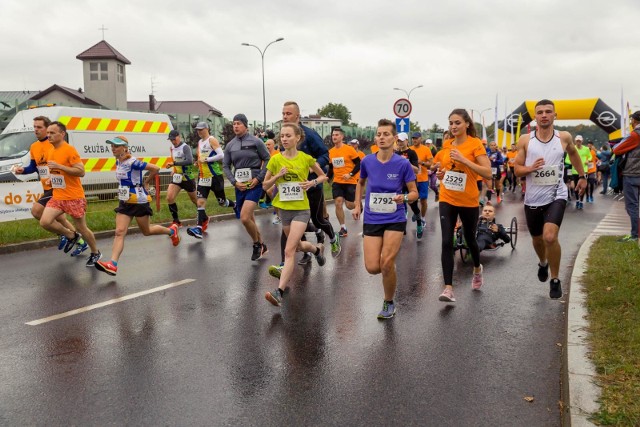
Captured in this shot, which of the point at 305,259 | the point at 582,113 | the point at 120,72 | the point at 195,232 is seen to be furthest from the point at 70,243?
the point at 120,72

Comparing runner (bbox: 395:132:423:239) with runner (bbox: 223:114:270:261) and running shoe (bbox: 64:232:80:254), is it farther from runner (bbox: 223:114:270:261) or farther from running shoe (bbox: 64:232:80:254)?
running shoe (bbox: 64:232:80:254)

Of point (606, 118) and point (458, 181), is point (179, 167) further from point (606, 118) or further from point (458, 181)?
point (606, 118)

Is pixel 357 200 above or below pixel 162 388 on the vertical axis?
above

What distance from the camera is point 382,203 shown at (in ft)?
18.1

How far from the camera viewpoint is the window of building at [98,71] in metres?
53.5

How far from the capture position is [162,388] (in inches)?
155

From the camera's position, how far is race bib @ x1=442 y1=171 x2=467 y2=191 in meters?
6.19

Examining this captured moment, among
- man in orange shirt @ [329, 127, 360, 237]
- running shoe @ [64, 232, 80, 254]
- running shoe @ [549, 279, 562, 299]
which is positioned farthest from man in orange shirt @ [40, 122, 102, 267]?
running shoe @ [549, 279, 562, 299]

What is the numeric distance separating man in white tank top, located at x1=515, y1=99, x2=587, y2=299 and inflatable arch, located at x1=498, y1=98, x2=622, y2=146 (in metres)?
26.4

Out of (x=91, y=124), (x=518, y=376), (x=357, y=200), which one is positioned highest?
(x=91, y=124)

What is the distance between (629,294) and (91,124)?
15.5m

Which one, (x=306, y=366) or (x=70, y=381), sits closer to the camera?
(x=70, y=381)

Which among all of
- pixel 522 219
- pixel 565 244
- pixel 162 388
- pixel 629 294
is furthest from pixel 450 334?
pixel 522 219

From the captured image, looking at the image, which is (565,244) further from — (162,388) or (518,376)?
(162,388)
